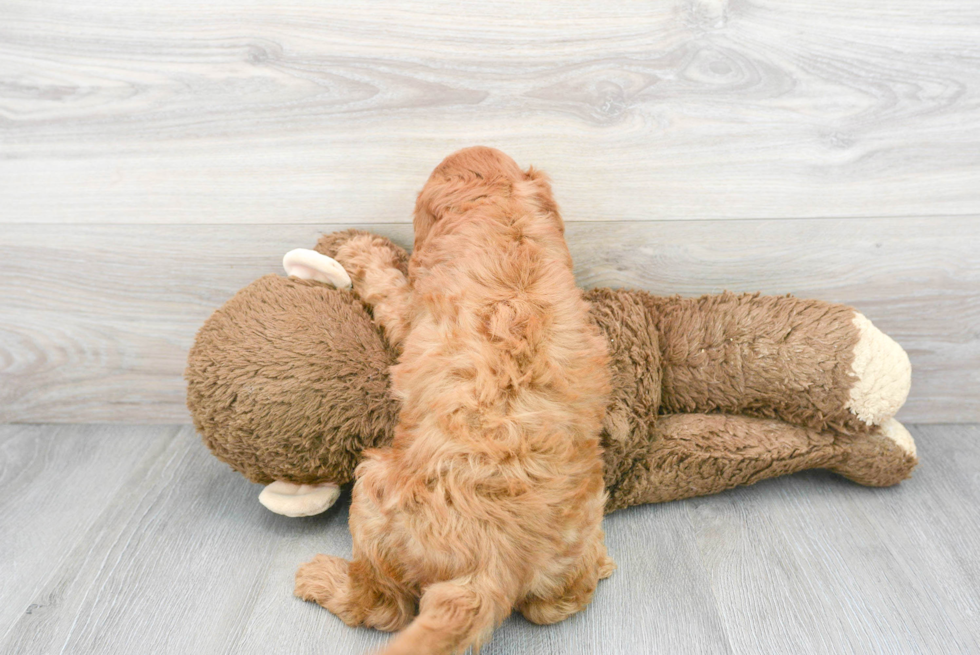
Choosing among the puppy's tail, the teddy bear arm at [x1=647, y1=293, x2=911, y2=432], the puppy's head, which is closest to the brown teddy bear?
the teddy bear arm at [x1=647, y1=293, x2=911, y2=432]

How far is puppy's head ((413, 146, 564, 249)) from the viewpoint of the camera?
95cm

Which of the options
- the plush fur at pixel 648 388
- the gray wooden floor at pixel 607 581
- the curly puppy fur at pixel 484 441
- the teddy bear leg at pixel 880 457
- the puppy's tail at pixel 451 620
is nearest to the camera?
the puppy's tail at pixel 451 620

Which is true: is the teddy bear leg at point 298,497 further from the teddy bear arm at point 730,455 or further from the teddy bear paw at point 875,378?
the teddy bear paw at point 875,378

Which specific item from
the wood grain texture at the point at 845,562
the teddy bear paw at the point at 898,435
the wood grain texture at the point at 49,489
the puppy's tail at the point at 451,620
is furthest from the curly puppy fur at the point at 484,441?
the teddy bear paw at the point at 898,435

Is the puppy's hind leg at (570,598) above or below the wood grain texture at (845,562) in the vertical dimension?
above

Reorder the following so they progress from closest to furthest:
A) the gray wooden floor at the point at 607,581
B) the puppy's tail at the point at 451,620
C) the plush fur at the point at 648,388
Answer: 1. the puppy's tail at the point at 451,620
2. the gray wooden floor at the point at 607,581
3. the plush fur at the point at 648,388

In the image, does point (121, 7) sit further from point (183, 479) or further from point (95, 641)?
point (95, 641)

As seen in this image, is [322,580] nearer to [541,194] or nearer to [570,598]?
[570,598]

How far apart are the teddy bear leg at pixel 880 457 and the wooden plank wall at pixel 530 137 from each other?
0.24 meters

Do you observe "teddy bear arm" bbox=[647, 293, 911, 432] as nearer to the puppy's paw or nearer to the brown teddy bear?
the brown teddy bear

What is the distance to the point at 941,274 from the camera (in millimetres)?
1272

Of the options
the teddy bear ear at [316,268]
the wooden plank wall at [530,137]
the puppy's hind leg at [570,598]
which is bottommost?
the puppy's hind leg at [570,598]

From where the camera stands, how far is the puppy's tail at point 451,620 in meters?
0.71

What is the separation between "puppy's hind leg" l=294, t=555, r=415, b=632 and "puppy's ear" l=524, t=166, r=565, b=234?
0.53 metres
